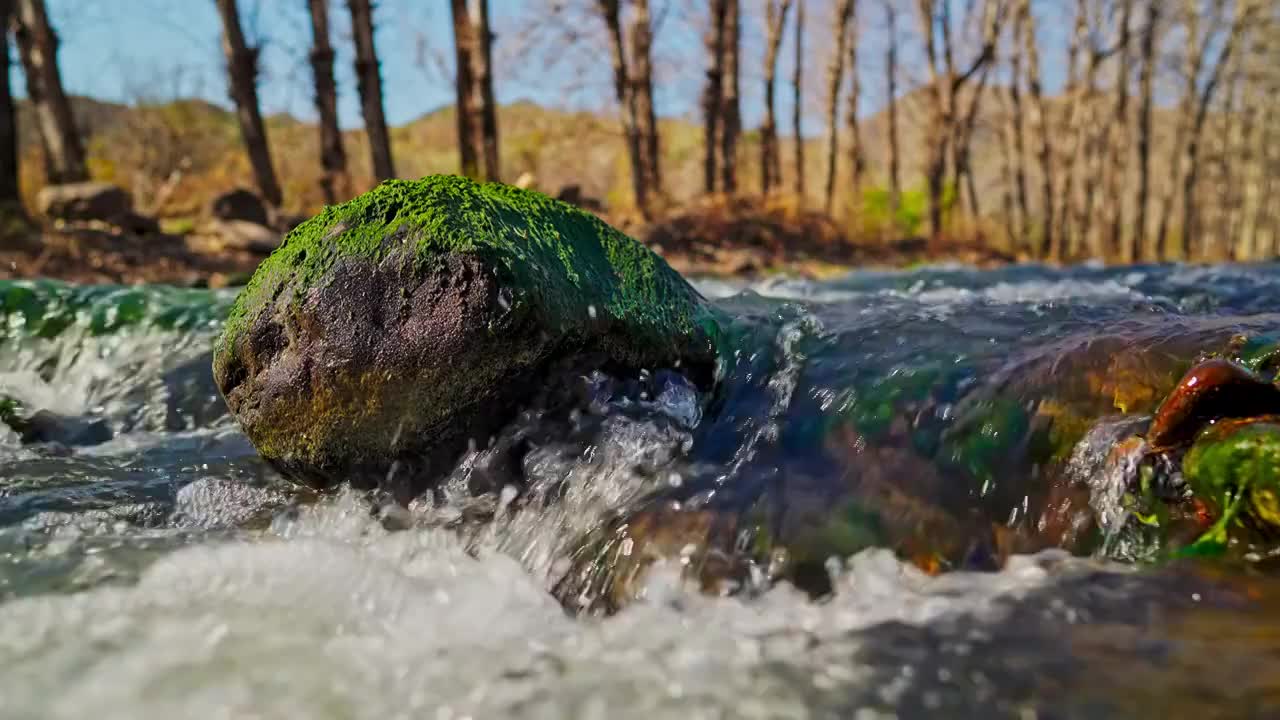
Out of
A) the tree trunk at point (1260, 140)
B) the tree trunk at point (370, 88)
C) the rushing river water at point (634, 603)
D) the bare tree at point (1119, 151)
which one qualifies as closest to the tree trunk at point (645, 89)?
the tree trunk at point (370, 88)

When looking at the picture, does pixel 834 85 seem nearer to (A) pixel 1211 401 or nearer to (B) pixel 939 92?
(B) pixel 939 92

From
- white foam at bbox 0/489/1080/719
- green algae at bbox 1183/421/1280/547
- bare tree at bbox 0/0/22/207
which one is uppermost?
bare tree at bbox 0/0/22/207

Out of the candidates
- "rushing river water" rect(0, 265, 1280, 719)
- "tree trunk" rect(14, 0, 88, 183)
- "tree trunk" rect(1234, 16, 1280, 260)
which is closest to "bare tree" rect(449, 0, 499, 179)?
"tree trunk" rect(14, 0, 88, 183)

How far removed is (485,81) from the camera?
43.5 ft

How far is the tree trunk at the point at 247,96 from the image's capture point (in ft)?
45.1

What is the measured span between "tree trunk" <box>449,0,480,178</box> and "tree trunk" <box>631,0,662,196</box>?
2.94 meters

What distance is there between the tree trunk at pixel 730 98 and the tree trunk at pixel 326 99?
6.42 metres

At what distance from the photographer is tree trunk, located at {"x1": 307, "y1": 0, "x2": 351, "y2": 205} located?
13.4 m

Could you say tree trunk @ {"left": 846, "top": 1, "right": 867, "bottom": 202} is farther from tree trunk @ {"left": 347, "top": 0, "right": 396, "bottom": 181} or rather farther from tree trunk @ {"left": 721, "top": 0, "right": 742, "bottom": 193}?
tree trunk @ {"left": 347, "top": 0, "right": 396, "bottom": 181}

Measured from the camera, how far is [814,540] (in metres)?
2.54

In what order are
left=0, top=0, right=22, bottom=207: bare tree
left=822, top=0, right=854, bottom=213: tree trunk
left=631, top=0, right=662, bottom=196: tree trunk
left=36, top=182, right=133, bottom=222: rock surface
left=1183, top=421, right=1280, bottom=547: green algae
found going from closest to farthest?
left=1183, top=421, right=1280, bottom=547: green algae, left=0, top=0, right=22, bottom=207: bare tree, left=36, top=182, right=133, bottom=222: rock surface, left=631, top=0, right=662, bottom=196: tree trunk, left=822, top=0, right=854, bottom=213: tree trunk

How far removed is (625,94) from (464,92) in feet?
8.56

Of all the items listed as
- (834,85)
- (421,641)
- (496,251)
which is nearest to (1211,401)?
(496,251)

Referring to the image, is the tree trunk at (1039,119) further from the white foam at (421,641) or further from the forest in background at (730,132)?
the white foam at (421,641)
